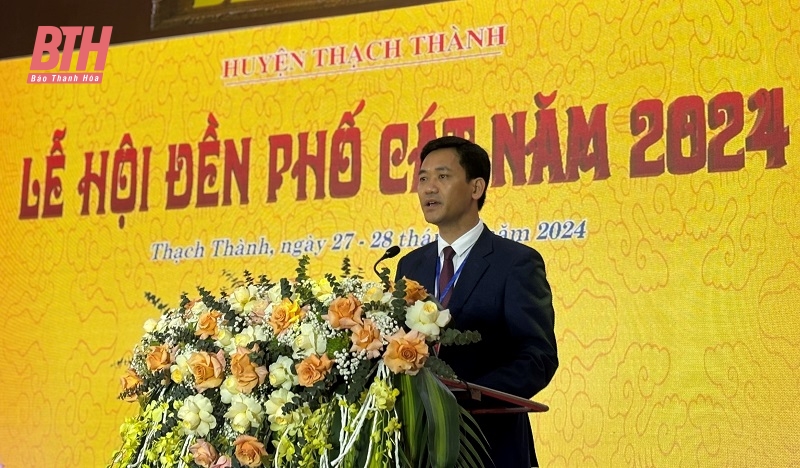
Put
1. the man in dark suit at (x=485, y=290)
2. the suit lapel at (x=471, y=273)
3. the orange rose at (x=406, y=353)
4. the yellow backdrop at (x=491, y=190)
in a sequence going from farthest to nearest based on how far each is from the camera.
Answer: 1. the yellow backdrop at (x=491, y=190)
2. the suit lapel at (x=471, y=273)
3. the man in dark suit at (x=485, y=290)
4. the orange rose at (x=406, y=353)

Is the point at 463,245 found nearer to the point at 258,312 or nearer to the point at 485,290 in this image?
the point at 485,290

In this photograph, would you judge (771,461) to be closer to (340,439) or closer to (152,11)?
(340,439)

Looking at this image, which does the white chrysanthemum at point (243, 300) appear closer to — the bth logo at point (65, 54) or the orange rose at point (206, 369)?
the orange rose at point (206, 369)

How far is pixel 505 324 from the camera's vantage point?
2688 millimetres

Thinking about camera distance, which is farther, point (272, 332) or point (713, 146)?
point (713, 146)

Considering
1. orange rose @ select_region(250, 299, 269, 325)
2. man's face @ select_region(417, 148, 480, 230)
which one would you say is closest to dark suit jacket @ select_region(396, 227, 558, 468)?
man's face @ select_region(417, 148, 480, 230)

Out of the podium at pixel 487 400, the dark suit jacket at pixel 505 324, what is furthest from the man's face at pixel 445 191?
the podium at pixel 487 400

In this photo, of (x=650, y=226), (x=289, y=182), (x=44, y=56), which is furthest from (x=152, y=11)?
(x=650, y=226)

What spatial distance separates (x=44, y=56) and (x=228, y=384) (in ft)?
12.4

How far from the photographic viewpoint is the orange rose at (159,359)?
214 cm

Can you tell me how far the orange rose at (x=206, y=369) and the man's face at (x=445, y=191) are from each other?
3.22 feet

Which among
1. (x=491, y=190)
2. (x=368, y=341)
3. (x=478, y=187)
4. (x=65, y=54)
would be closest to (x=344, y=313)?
(x=368, y=341)

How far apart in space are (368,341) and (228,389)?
0.95 ft

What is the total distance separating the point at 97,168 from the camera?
5.12 m
